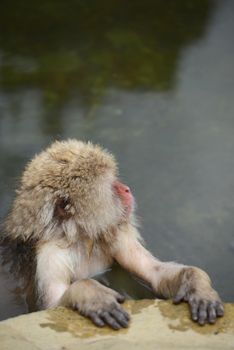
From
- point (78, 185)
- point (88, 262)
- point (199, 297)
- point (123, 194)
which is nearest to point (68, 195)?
point (78, 185)

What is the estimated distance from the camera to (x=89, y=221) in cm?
666

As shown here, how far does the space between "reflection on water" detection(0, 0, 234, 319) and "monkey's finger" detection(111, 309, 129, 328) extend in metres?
1.42

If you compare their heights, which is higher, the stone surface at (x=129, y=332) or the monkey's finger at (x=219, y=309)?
the monkey's finger at (x=219, y=309)

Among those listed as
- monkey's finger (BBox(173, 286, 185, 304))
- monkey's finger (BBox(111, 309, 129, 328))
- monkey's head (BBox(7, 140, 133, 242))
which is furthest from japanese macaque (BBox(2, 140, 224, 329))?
monkey's finger (BBox(111, 309, 129, 328))

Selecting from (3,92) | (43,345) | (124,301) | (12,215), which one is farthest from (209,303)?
→ (3,92)

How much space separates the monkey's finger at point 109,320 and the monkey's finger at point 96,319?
25 millimetres

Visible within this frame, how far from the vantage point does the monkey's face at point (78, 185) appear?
6.55 meters

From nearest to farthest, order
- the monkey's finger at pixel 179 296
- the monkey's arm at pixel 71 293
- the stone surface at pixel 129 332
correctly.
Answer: the stone surface at pixel 129 332 < the monkey's arm at pixel 71 293 < the monkey's finger at pixel 179 296

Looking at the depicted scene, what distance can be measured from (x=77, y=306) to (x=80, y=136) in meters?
3.32

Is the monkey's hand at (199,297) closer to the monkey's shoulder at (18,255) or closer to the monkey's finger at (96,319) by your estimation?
the monkey's finger at (96,319)

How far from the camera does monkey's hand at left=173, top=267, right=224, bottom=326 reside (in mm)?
5720

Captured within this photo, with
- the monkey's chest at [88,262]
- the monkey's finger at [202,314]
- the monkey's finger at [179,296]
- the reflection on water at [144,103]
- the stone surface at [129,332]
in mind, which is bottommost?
the stone surface at [129,332]

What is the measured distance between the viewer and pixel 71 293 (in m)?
6.08

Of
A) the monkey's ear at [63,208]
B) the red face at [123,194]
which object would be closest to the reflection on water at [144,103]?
the red face at [123,194]
